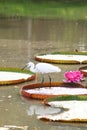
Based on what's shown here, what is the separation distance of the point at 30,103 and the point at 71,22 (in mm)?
12047

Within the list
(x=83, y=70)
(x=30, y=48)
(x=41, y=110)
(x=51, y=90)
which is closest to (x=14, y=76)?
(x=51, y=90)

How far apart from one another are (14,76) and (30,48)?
3732 millimetres

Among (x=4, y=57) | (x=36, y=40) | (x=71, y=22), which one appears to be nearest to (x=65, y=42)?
(x=36, y=40)

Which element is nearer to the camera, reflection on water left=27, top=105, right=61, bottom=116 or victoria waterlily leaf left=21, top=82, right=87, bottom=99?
reflection on water left=27, top=105, right=61, bottom=116

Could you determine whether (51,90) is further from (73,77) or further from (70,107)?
(70,107)

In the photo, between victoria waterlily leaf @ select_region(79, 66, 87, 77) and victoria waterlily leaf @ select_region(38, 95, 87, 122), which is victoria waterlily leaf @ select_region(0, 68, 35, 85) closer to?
victoria waterlily leaf @ select_region(79, 66, 87, 77)

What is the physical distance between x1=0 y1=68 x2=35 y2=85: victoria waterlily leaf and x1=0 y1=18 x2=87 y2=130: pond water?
85 mm

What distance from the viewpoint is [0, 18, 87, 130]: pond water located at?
534 centimetres

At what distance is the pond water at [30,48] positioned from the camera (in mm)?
5336

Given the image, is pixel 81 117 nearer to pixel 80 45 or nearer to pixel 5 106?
pixel 5 106

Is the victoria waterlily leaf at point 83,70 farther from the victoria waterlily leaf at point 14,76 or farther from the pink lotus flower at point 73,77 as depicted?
the pink lotus flower at point 73,77

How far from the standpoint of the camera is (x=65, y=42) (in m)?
12.4

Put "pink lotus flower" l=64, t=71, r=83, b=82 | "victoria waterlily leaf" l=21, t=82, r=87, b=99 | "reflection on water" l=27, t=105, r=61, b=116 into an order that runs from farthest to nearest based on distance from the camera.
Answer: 1. "pink lotus flower" l=64, t=71, r=83, b=82
2. "victoria waterlily leaf" l=21, t=82, r=87, b=99
3. "reflection on water" l=27, t=105, r=61, b=116

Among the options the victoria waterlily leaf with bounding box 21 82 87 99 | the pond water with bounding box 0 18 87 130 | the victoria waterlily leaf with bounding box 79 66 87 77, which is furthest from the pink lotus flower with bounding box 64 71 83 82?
the victoria waterlily leaf with bounding box 79 66 87 77
